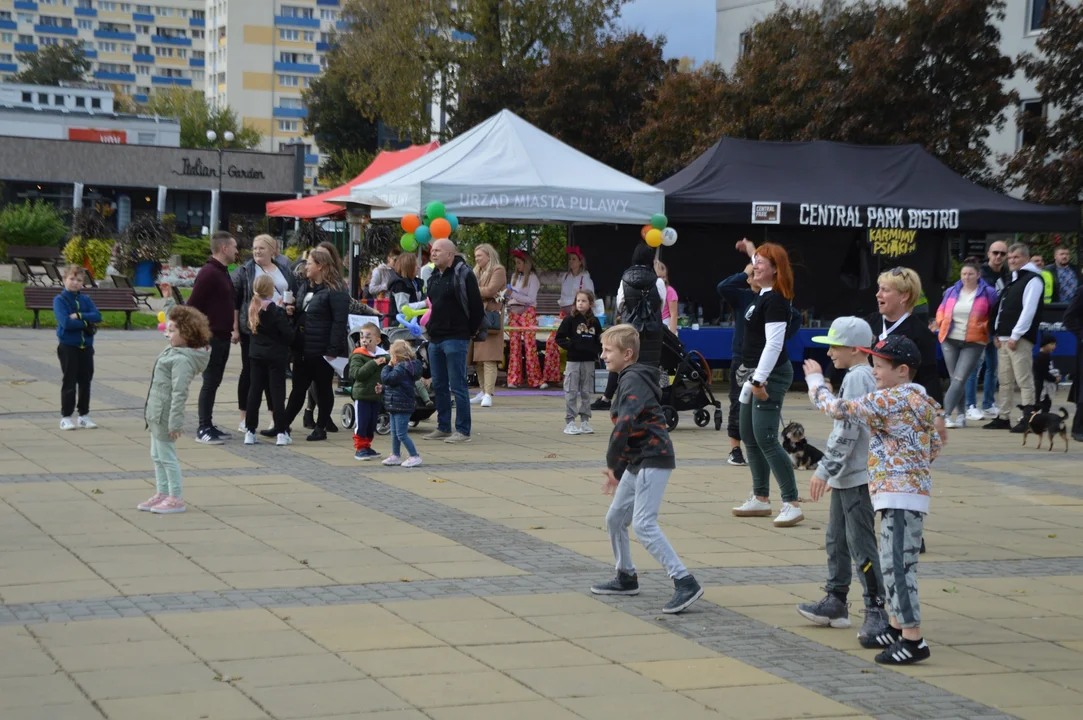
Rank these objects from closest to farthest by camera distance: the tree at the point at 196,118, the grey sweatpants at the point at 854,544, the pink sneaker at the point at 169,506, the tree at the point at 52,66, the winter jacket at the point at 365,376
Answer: the grey sweatpants at the point at 854,544 < the pink sneaker at the point at 169,506 < the winter jacket at the point at 365,376 < the tree at the point at 196,118 < the tree at the point at 52,66

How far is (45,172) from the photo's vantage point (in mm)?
61906

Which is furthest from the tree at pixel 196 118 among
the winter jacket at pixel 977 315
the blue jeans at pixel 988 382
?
the winter jacket at pixel 977 315

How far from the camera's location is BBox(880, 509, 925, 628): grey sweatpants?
5.77 meters

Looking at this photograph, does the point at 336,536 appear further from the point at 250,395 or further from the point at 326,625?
the point at 250,395

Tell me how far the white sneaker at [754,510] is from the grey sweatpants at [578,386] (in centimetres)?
416

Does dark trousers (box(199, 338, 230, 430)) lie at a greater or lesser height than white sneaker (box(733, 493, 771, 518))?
greater

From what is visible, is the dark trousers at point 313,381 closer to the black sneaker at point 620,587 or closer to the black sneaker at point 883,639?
the black sneaker at point 620,587

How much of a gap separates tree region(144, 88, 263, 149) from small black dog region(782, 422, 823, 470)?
85696 mm

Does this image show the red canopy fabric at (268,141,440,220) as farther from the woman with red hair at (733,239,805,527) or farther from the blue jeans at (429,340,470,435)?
the woman with red hair at (733,239,805,527)

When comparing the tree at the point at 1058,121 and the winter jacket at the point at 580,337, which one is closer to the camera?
the winter jacket at the point at 580,337

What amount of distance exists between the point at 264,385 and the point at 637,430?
20.4 feet

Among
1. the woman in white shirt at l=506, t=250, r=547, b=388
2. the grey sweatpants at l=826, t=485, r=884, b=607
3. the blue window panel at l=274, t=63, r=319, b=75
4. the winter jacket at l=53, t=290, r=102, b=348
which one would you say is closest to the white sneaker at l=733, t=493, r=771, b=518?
the grey sweatpants at l=826, t=485, r=884, b=607

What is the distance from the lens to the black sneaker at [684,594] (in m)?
6.45

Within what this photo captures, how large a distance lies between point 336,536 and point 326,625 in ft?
6.76
